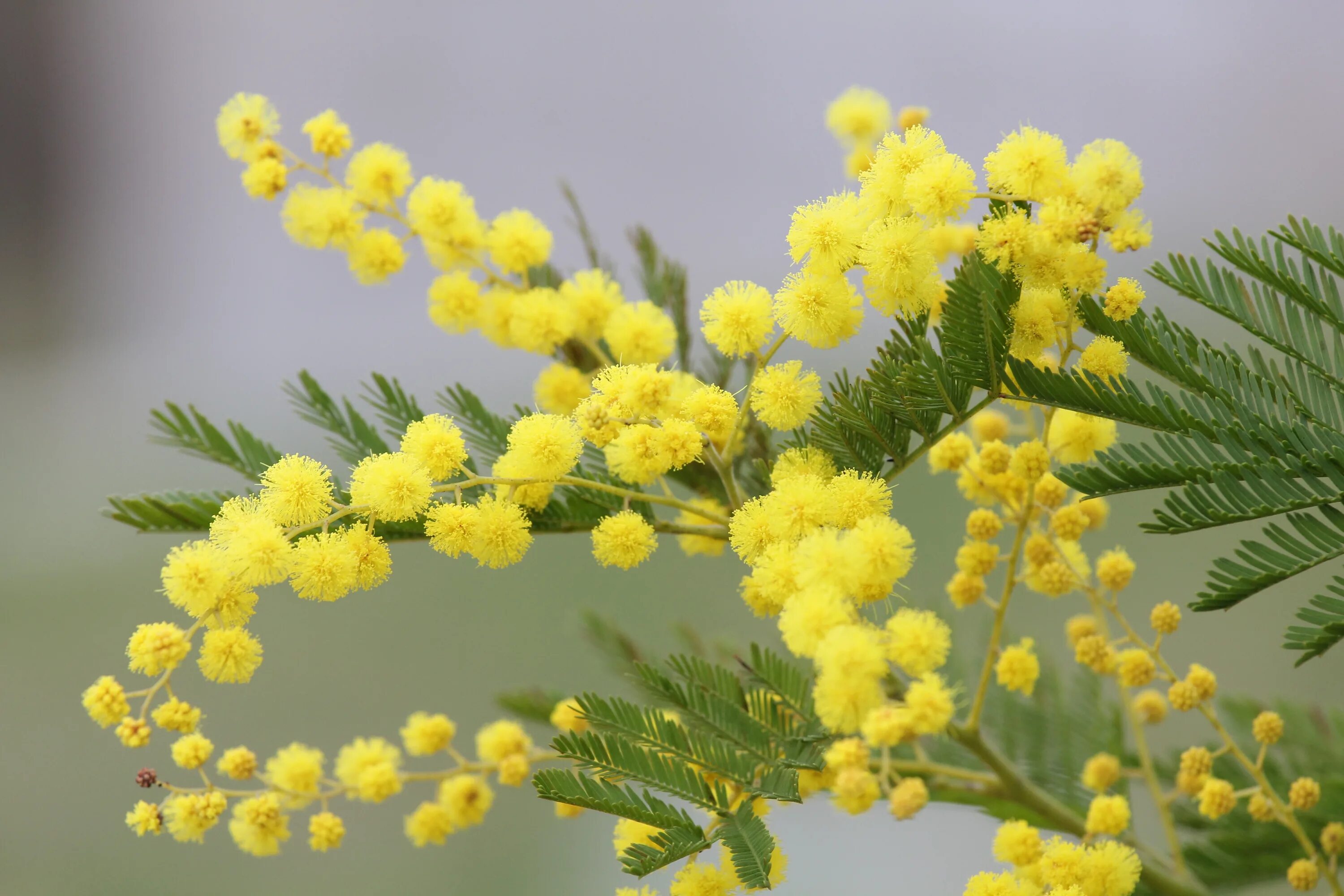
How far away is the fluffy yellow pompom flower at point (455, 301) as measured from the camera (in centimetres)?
51

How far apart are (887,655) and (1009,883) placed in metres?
0.12

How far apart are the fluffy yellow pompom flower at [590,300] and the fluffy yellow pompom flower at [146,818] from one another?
0.30 m

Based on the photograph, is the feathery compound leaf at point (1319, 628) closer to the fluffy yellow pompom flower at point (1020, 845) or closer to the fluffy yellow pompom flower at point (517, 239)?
the fluffy yellow pompom flower at point (1020, 845)

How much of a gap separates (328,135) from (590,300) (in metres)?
0.16

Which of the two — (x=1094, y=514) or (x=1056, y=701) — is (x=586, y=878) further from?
(x=1094, y=514)

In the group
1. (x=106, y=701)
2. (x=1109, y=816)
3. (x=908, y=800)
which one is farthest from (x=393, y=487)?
(x=1109, y=816)

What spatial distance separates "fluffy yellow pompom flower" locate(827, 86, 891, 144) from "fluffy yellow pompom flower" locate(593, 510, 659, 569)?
225 millimetres

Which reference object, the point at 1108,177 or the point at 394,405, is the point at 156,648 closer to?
the point at 394,405

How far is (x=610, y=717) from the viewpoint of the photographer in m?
0.38

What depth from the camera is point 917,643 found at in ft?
0.94

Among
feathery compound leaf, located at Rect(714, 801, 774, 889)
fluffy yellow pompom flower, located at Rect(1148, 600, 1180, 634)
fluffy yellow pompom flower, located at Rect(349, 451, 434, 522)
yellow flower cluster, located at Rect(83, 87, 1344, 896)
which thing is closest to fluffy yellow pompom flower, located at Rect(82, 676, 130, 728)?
yellow flower cluster, located at Rect(83, 87, 1344, 896)

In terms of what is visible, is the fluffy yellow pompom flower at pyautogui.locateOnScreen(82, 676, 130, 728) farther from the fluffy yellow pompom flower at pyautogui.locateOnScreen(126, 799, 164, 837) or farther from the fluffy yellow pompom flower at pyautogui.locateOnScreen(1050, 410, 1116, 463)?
the fluffy yellow pompom flower at pyautogui.locateOnScreen(1050, 410, 1116, 463)

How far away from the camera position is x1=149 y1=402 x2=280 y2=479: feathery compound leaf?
0.48 metres

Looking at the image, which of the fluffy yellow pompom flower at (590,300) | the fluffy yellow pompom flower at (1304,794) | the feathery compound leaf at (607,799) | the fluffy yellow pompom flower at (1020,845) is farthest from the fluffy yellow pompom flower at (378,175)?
the fluffy yellow pompom flower at (1304,794)
